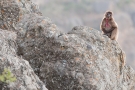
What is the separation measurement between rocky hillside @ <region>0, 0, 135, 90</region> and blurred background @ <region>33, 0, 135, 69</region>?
6718cm

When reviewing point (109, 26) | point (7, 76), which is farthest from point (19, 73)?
point (109, 26)

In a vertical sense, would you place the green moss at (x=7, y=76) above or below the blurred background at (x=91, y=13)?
below

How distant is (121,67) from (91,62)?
1.58 meters

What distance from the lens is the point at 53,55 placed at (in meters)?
8.02

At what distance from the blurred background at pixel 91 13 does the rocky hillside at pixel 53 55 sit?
6718 cm

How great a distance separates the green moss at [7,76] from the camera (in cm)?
607

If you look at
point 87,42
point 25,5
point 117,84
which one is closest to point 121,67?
point 117,84

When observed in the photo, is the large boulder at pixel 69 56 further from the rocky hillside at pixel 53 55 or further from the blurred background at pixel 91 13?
the blurred background at pixel 91 13

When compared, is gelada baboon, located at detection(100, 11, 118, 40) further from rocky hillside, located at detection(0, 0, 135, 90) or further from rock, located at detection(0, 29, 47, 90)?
rock, located at detection(0, 29, 47, 90)

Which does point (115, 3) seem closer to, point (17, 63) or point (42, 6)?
point (42, 6)

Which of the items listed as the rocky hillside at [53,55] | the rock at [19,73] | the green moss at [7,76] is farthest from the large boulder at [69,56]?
the green moss at [7,76]

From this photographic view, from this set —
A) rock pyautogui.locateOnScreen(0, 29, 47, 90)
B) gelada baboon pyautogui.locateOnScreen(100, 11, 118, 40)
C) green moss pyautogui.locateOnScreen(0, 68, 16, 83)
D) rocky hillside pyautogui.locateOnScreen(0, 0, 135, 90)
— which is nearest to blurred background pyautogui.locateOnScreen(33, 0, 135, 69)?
gelada baboon pyautogui.locateOnScreen(100, 11, 118, 40)

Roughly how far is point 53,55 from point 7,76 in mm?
2057

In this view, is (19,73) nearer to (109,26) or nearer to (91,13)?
(109,26)
